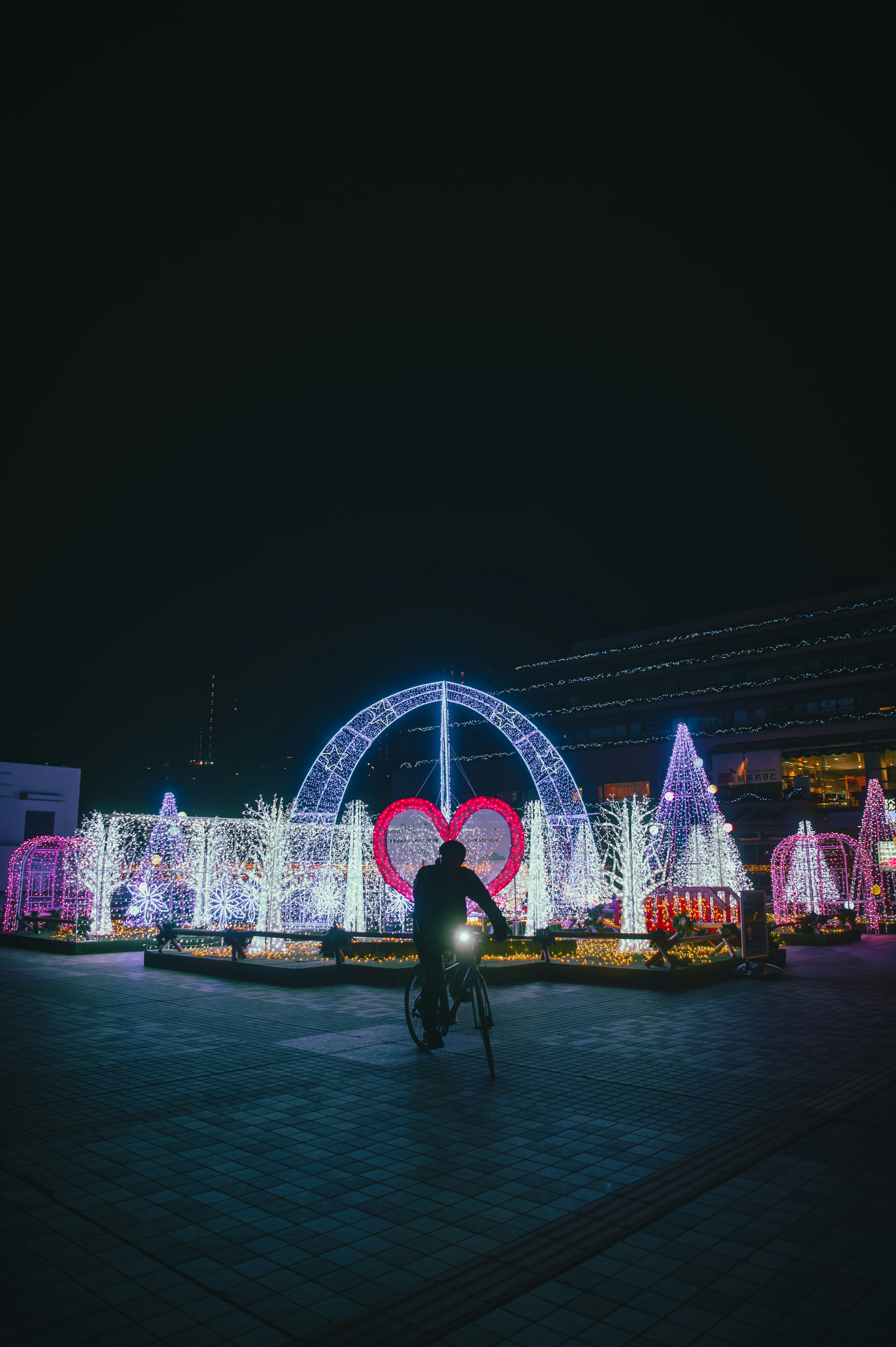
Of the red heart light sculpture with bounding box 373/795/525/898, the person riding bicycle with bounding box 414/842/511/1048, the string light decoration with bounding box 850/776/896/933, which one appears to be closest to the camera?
the person riding bicycle with bounding box 414/842/511/1048

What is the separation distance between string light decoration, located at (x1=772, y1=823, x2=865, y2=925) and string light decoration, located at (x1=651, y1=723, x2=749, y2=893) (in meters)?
1.22

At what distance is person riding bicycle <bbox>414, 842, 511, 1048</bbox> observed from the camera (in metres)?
8.40

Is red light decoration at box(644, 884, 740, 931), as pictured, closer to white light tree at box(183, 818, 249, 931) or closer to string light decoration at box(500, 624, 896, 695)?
white light tree at box(183, 818, 249, 931)

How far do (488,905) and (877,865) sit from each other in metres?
25.6

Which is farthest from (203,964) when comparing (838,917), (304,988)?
(838,917)

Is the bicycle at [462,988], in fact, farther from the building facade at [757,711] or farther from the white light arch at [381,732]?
the building facade at [757,711]

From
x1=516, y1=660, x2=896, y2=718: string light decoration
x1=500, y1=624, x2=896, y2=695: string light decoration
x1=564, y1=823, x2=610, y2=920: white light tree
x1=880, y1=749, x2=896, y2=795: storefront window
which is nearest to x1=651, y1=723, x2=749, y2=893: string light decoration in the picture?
x1=564, y1=823, x2=610, y2=920: white light tree

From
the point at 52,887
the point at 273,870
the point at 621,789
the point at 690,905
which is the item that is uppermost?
the point at 621,789

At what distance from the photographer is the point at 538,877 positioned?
66.8ft

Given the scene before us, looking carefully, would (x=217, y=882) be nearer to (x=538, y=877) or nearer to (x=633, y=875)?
(x=538, y=877)

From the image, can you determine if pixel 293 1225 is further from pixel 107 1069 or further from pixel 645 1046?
pixel 645 1046

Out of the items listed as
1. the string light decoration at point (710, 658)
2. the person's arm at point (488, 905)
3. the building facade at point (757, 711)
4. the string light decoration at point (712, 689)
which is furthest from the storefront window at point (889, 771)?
the person's arm at point (488, 905)

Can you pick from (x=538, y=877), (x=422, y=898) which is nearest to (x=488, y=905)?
(x=422, y=898)

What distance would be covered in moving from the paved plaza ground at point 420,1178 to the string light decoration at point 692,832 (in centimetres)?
1345
